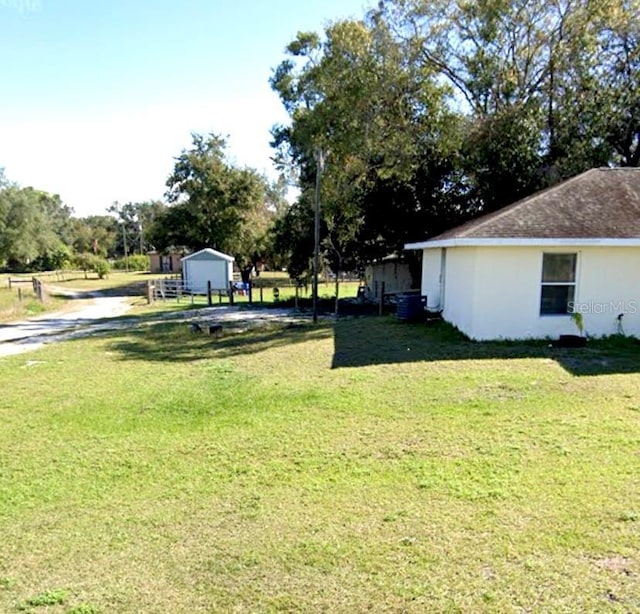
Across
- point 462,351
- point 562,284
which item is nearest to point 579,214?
point 562,284

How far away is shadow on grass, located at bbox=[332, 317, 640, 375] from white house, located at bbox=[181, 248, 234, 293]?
19.0m

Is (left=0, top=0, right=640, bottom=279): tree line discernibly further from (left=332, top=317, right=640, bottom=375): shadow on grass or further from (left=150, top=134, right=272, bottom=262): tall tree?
(left=150, top=134, right=272, bottom=262): tall tree

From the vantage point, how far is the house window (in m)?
10.5

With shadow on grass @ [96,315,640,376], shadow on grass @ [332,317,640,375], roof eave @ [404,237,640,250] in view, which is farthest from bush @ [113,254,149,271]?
roof eave @ [404,237,640,250]

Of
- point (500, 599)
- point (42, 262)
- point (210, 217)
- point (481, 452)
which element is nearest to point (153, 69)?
point (481, 452)

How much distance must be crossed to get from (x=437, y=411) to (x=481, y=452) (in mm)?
1344

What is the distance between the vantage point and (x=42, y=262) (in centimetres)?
5359

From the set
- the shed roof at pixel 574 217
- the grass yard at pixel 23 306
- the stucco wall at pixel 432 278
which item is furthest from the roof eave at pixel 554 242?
the grass yard at pixel 23 306

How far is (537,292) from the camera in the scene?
10.5 metres

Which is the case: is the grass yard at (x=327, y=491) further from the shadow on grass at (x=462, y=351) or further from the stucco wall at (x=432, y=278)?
the stucco wall at (x=432, y=278)

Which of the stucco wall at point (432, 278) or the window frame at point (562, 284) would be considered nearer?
the window frame at point (562, 284)

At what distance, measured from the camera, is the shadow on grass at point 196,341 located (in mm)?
10787

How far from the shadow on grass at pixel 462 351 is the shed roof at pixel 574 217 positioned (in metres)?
2.16

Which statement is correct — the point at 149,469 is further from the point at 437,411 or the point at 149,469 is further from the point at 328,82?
the point at 328,82
